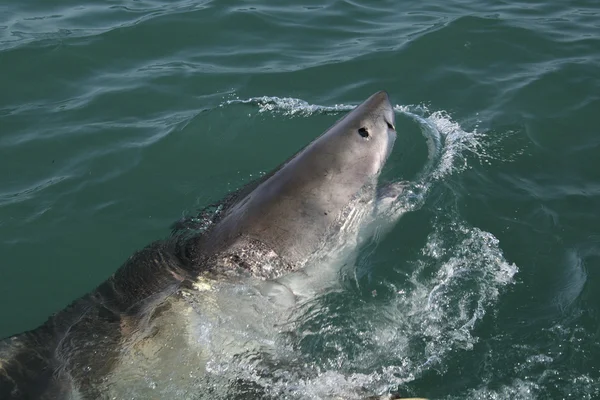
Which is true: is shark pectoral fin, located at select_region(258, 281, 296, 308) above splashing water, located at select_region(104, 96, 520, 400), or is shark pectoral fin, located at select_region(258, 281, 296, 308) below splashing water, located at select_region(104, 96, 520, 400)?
above

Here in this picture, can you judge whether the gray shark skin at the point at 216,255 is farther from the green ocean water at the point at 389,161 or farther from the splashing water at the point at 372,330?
the green ocean water at the point at 389,161

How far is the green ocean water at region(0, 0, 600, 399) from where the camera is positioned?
4.79 m

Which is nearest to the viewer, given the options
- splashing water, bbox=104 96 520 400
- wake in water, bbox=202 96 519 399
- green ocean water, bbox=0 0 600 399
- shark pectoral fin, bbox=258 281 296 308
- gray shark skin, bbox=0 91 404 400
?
gray shark skin, bbox=0 91 404 400

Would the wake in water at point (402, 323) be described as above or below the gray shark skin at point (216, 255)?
below

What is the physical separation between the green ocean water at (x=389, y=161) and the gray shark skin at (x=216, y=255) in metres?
0.49

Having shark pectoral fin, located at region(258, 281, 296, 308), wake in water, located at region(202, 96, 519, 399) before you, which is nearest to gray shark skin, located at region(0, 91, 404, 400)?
shark pectoral fin, located at region(258, 281, 296, 308)

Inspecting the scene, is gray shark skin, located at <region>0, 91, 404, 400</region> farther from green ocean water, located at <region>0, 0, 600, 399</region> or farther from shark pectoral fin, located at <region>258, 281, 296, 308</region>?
green ocean water, located at <region>0, 0, 600, 399</region>

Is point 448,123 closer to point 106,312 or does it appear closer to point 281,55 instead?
point 281,55

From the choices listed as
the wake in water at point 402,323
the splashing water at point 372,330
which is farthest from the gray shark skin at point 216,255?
the wake in water at point 402,323

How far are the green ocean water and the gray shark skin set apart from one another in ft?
1.62

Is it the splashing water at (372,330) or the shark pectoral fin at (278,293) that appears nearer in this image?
the splashing water at (372,330)

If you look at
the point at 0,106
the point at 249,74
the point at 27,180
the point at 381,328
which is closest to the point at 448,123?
the point at 249,74

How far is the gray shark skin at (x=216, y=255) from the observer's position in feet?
13.4

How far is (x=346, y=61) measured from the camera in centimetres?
911
